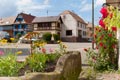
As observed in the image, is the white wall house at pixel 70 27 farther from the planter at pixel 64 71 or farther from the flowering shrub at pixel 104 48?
the planter at pixel 64 71

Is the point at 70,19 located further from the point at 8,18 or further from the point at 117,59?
the point at 117,59

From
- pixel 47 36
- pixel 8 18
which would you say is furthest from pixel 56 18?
pixel 8 18

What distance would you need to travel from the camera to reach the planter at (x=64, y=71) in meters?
5.72

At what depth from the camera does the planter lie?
5.72m

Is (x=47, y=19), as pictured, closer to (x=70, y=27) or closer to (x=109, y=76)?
(x=70, y=27)

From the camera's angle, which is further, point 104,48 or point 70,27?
point 70,27

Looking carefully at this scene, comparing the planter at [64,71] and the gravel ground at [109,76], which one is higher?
the planter at [64,71]

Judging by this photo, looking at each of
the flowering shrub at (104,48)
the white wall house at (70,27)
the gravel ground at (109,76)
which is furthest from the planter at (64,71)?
the white wall house at (70,27)

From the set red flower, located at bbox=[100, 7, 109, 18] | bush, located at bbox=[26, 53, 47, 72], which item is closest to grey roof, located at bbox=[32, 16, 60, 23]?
red flower, located at bbox=[100, 7, 109, 18]

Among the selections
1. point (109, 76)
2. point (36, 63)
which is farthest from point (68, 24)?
point (36, 63)

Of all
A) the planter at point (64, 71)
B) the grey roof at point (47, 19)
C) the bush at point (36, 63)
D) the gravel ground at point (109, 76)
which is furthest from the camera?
the grey roof at point (47, 19)

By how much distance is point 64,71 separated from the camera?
682 centimetres

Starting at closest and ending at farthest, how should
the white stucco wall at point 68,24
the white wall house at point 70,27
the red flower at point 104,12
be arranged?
the red flower at point 104,12
the white wall house at point 70,27
the white stucco wall at point 68,24

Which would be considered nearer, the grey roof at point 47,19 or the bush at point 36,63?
the bush at point 36,63
